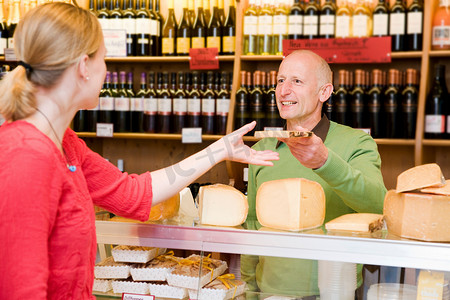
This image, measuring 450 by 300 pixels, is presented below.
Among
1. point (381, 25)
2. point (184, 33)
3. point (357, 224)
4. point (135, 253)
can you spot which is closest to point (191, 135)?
point (184, 33)

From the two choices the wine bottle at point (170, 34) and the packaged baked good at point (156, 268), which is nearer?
the packaged baked good at point (156, 268)

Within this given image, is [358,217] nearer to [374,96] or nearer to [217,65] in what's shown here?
[374,96]

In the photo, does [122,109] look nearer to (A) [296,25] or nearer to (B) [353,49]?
(A) [296,25]

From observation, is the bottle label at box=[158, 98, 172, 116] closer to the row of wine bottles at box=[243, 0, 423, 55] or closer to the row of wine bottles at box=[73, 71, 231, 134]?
the row of wine bottles at box=[73, 71, 231, 134]

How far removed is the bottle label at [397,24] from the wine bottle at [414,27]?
0.03m

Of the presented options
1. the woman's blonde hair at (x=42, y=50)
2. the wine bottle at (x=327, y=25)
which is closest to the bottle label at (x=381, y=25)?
the wine bottle at (x=327, y=25)

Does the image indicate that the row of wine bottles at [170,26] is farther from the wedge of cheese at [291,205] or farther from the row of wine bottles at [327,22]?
the wedge of cheese at [291,205]

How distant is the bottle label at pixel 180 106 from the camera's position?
319 cm

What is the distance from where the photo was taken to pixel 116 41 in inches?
126

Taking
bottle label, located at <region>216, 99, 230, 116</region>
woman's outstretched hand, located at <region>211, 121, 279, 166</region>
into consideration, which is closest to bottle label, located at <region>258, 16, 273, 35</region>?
bottle label, located at <region>216, 99, 230, 116</region>

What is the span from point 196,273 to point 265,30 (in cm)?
202

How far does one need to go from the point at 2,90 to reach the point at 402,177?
858mm

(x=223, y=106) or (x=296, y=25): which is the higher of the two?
(x=296, y=25)

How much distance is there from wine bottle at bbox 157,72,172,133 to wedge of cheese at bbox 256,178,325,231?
2.04 meters
